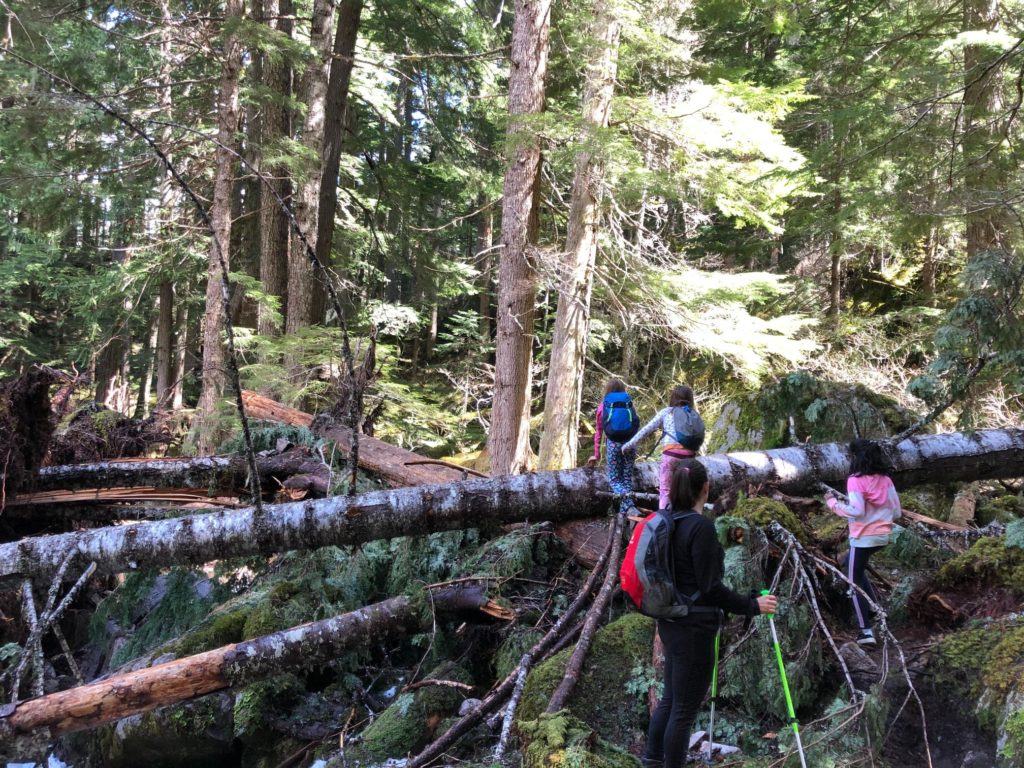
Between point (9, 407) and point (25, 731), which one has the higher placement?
point (9, 407)

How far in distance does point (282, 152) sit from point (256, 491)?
272 inches

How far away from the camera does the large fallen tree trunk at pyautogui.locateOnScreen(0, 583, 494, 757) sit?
13.0ft

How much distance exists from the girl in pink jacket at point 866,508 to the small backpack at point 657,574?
7.12ft

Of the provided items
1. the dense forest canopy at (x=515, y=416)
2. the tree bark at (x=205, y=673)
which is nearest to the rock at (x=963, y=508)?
the dense forest canopy at (x=515, y=416)

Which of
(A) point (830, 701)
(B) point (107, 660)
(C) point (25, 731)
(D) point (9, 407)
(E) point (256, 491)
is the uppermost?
(D) point (9, 407)

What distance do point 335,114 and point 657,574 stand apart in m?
12.0

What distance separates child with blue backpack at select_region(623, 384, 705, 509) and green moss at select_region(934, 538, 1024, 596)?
1.99 metres

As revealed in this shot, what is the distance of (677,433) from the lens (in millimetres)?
5027

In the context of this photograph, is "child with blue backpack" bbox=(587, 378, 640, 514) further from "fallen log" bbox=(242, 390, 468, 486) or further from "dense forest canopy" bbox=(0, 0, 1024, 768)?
"fallen log" bbox=(242, 390, 468, 486)

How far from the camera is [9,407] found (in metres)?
6.33

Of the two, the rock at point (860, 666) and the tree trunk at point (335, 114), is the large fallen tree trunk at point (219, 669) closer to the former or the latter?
the rock at point (860, 666)

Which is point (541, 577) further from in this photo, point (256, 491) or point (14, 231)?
point (14, 231)

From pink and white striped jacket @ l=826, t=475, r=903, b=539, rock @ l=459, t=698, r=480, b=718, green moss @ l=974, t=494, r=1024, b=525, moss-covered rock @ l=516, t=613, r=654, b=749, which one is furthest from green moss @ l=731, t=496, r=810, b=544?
green moss @ l=974, t=494, r=1024, b=525

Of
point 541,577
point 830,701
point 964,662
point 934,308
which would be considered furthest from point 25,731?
point 934,308
